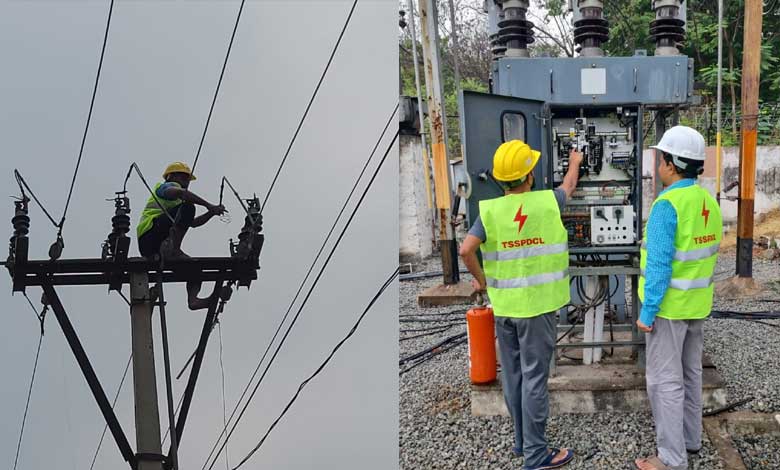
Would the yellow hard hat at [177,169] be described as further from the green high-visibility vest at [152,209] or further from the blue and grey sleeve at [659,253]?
the blue and grey sleeve at [659,253]

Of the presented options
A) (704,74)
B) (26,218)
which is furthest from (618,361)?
(704,74)

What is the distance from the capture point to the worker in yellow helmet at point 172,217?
10.6ft

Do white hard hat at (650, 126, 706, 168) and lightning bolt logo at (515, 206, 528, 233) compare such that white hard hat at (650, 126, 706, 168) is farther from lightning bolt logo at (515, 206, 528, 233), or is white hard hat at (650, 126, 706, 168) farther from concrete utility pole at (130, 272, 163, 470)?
concrete utility pole at (130, 272, 163, 470)

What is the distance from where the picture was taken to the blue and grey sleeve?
2.45m

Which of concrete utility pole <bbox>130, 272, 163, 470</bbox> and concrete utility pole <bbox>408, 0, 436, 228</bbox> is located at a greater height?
concrete utility pole <bbox>408, 0, 436, 228</bbox>

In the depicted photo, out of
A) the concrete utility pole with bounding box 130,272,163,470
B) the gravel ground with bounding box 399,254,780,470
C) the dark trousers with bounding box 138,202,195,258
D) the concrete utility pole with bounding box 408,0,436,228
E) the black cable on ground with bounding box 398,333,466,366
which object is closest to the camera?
the gravel ground with bounding box 399,254,780,470

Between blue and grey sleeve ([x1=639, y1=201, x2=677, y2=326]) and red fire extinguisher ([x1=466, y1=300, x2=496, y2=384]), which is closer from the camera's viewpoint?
blue and grey sleeve ([x1=639, y1=201, x2=677, y2=326])

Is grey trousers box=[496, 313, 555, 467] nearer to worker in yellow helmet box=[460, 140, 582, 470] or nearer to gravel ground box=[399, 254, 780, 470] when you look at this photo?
worker in yellow helmet box=[460, 140, 582, 470]

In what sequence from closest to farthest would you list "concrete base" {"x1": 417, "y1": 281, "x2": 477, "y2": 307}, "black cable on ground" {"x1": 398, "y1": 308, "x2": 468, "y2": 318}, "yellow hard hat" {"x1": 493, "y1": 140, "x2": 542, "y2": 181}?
"yellow hard hat" {"x1": 493, "y1": 140, "x2": 542, "y2": 181} → "black cable on ground" {"x1": 398, "y1": 308, "x2": 468, "y2": 318} → "concrete base" {"x1": 417, "y1": 281, "x2": 477, "y2": 307}

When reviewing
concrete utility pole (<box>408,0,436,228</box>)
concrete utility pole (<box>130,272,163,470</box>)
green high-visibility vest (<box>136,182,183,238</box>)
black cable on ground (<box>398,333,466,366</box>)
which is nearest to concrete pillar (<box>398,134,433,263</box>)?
concrete utility pole (<box>408,0,436,228</box>)

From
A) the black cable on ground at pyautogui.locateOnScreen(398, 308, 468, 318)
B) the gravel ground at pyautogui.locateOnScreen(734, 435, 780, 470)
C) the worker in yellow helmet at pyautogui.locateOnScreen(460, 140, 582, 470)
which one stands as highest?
the worker in yellow helmet at pyautogui.locateOnScreen(460, 140, 582, 470)

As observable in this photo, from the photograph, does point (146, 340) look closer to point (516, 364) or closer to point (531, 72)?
point (516, 364)

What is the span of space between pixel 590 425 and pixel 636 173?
4.26 ft

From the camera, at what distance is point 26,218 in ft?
9.41
